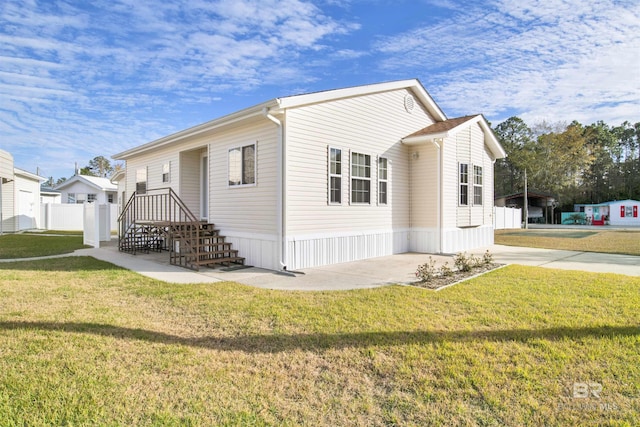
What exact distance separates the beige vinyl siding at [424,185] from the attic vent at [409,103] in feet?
4.42

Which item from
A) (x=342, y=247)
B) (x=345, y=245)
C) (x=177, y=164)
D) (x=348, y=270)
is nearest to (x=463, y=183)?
(x=345, y=245)

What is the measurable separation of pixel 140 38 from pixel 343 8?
7.25m

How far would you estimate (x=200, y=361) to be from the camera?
335 centimetres

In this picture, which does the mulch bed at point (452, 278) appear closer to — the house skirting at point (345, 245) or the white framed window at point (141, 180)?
the house skirting at point (345, 245)

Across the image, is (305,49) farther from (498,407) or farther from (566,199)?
(566,199)

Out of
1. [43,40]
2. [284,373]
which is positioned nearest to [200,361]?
[284,373]

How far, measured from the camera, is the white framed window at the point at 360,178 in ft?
32.0

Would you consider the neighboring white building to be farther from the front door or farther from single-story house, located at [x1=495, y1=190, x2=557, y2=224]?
the front door

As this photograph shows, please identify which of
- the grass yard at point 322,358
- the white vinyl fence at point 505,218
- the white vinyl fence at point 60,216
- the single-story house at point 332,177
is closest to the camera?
the grass yard at point 322,358

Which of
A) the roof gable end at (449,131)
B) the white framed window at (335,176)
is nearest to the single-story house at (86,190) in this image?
the white framed window at (335,176)

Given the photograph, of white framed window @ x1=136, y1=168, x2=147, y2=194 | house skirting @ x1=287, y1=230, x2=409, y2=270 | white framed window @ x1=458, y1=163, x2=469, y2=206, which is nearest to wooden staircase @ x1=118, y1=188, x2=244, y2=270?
white framed window @ x1=136, y1=168, x2=147, y2=194

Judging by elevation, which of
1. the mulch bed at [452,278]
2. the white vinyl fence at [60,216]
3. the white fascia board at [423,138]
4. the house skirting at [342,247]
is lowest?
the mulch bed at [452,278]

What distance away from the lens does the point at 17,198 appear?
2084 centimetres

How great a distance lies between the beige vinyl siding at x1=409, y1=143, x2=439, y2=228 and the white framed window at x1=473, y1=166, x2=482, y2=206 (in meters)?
2.43
